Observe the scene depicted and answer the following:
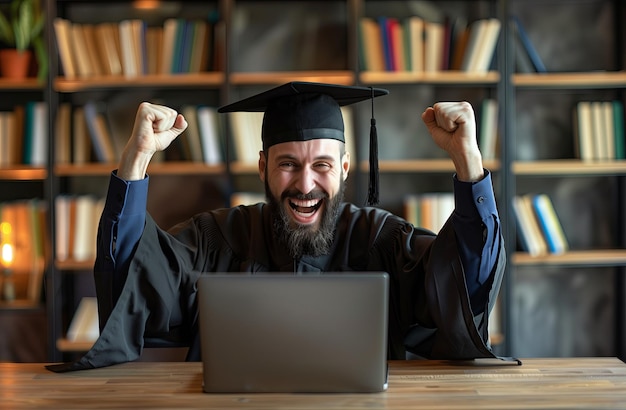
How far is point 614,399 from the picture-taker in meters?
1.45

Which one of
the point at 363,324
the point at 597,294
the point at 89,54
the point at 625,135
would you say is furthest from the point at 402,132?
the point at 363,324

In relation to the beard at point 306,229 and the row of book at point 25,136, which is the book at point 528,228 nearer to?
the beard at point 306,229

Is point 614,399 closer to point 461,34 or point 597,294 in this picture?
point 461,34

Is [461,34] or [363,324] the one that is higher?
[461,34]

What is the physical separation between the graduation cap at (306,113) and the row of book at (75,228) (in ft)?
5.20

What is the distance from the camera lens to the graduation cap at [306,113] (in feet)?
7.22

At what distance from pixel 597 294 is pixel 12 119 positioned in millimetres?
3205

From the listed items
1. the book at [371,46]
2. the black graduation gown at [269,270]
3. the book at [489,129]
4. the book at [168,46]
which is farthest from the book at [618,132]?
the book at [168,46]

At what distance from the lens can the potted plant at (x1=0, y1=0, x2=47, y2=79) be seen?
3.56 m

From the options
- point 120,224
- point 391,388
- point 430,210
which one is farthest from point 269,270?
point 430,210

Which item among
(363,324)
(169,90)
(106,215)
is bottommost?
(363,324)

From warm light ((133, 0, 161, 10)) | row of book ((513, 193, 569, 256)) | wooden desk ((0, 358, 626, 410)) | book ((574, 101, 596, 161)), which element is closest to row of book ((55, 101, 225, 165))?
warm light ((133, 0, 161, 10))

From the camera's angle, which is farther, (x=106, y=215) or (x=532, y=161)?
(x=532, y=161)

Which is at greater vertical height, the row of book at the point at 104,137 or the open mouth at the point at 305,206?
the row of book at the point at 104,137
